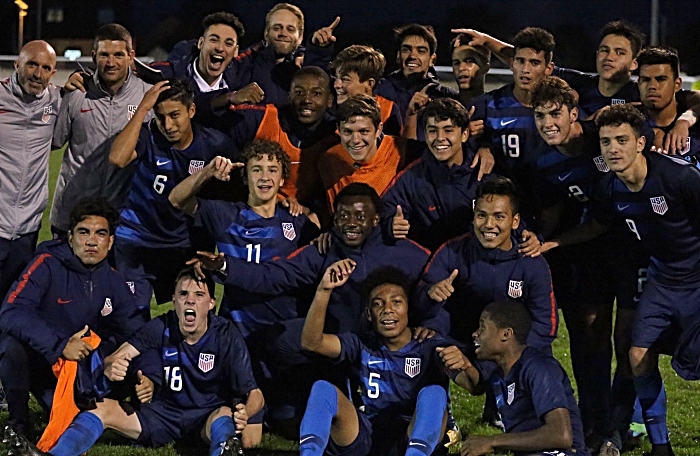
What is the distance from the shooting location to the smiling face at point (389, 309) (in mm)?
4531

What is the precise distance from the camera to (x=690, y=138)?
5117 millimetres

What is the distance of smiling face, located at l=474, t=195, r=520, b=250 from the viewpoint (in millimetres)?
4781

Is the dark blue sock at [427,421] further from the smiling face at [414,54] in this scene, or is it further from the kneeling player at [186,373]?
the smiling face at [414,54]

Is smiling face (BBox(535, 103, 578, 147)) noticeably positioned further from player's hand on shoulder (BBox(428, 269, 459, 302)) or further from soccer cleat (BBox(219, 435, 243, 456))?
soccer cleat (BBox(219, 435, 243, 456))

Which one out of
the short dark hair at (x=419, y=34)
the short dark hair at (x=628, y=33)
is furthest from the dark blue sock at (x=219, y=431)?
the short dark hair at (x=628, y=33)

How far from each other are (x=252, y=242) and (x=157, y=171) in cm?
69

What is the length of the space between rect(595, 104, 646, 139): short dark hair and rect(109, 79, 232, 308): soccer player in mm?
1901

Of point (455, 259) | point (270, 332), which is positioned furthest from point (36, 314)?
point (455, 259)

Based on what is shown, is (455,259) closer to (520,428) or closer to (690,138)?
(520,428)

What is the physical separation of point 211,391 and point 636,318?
6.44 feet

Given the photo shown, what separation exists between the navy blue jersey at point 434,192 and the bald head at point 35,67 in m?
1.93

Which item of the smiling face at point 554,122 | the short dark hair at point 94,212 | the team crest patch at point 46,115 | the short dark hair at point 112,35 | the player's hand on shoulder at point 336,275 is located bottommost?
the player's hand on shoulder at point 336,275

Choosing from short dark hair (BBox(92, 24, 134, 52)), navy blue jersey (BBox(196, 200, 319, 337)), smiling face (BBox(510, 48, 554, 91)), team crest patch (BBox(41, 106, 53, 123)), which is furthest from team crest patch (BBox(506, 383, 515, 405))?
team crest patch (BBox(41, 106, 53, 123))

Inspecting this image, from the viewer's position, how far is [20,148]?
18.6 feet
